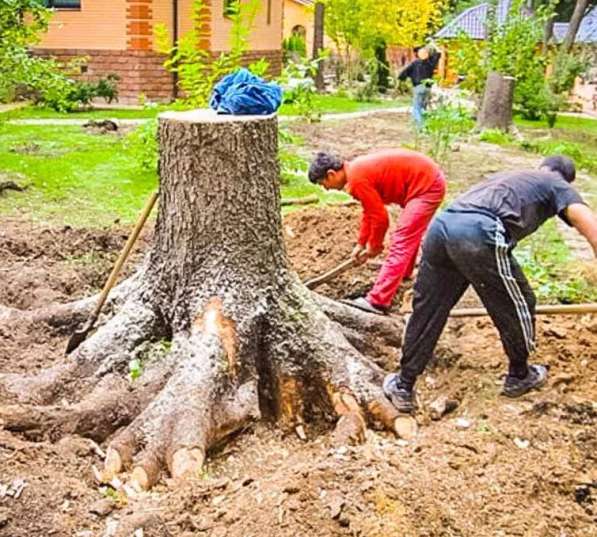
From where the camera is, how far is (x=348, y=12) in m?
29.7

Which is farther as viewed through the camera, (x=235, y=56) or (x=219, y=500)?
(x=235, y=56)

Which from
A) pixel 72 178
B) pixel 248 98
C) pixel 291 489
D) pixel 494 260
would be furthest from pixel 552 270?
pixel 72 178

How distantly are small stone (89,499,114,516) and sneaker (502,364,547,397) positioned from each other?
6.98 ft

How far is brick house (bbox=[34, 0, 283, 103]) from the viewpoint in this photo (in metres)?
21.9

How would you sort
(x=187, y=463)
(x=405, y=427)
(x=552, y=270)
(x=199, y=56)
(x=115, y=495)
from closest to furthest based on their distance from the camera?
(x=115, y=495)
(x=187, y=463)
(x=405, y=427)
(x=552, y=270)
(x=199, y=56)

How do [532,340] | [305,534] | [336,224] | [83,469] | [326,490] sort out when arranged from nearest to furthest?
[305,534] < [326,490] < [83,469] < [532,340] < [336,224]

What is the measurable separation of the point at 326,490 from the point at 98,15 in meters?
20.9

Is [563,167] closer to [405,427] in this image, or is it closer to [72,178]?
[405,427]

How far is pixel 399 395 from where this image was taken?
452 centimetres

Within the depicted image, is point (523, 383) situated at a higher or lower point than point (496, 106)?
lower

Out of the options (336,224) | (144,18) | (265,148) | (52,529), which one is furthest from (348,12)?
(52,529)

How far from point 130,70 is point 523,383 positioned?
19204 mm

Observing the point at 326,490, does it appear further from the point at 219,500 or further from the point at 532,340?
the point at 532,340

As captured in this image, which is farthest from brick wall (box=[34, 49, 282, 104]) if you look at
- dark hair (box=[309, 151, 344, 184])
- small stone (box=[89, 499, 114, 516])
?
small stone (box=[89, 499, 114, 516])
